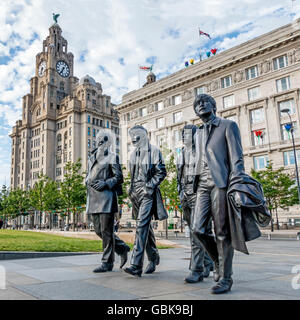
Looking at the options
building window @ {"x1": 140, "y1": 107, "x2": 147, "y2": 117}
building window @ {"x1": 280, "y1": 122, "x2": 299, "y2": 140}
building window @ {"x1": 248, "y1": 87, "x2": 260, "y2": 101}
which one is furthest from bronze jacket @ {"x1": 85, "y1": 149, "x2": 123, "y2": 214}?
building window @ {"x1": 140, "y1": 107, "x2": 147, "y2": 117}

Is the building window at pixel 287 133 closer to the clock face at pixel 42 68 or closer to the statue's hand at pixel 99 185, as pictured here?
the statue's hand at pixel 99 185

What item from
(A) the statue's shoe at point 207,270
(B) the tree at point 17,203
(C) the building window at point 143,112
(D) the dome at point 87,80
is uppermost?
(D) the dome at point 87,80

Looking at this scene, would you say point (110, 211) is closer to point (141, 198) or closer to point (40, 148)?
point (141, 198)

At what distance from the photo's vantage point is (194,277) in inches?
205

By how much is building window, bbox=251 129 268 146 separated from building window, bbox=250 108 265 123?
56.4 inches

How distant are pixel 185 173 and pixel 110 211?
5.60 ft

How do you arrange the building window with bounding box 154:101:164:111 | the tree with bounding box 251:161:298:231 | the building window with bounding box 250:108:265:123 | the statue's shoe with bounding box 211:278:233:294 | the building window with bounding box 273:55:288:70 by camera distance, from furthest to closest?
the building window with bounding box 154:101:164:111, the building window with bounding box 250:108:265:123, the building window with bounding box 273:55:288:70, the tree with bounding box 251:161:298:231, the statue's shoe with bounding box 211:278:233:294

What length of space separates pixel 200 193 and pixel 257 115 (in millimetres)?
39458

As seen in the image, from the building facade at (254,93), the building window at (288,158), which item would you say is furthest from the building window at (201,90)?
the building window at (288,158)

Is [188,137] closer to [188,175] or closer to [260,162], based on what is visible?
[188,175]

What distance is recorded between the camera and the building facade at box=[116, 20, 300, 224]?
38.5 metres

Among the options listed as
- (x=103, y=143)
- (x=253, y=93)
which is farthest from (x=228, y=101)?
(x=103, y=143)

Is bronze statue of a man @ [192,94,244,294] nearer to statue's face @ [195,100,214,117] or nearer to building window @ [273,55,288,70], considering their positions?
statue's face @ [195,100,214,117]

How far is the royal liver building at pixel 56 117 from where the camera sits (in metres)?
85.9
